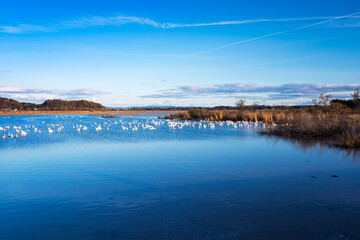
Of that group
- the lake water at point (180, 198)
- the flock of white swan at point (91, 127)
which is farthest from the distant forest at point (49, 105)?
the lake water at point (180, 198)

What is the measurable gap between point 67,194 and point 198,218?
3.19 metres

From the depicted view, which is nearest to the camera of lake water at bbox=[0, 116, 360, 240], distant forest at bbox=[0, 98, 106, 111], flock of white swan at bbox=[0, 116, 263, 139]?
lake water at bbox=[0, 116, 360, 240]

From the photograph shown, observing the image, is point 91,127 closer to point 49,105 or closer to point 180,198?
point 180,198

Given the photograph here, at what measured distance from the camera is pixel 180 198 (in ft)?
19.3

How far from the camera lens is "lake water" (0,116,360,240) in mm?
4367

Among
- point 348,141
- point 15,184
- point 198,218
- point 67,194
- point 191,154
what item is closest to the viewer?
point 198,218

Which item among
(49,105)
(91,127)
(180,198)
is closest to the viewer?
(180,198)

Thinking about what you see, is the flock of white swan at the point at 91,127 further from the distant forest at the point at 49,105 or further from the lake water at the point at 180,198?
the distant forest at the point at 49,105

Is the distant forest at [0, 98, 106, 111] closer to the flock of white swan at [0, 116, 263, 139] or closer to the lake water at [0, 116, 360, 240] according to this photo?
the flock of white swan at [0, 116, 263, 139]

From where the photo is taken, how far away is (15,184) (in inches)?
281

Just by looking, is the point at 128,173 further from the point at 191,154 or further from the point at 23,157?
the point at 23,157

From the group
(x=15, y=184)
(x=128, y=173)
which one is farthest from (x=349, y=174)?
(x=15, y=184)

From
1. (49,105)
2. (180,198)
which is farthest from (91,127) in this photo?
(49,105)

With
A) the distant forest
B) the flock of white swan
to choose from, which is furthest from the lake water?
the distant forest
